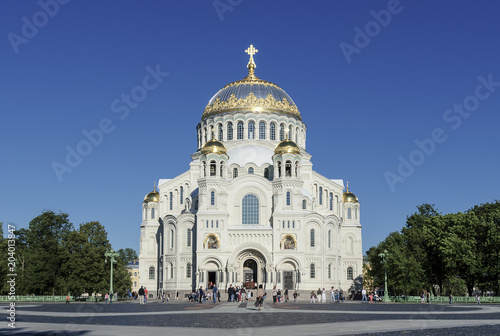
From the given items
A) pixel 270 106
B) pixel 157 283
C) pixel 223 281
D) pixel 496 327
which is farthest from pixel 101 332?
pixel 270 106

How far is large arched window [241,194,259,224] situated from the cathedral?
0.11 m

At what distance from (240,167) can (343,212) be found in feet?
47.7

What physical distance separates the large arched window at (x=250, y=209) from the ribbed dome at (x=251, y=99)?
13.6 metres

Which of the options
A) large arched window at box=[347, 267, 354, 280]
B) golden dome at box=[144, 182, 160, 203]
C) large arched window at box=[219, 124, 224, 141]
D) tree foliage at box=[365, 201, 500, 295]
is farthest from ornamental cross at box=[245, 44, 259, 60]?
tree foliage at box=[365, 201, 500, 295]

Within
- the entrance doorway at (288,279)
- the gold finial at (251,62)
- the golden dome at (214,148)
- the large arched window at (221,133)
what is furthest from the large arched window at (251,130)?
the entrance doorway at (288,279)

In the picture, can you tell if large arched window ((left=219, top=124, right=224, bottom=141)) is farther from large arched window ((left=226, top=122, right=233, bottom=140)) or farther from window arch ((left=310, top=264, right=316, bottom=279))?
window arch ((left=310, top=264, right=316, bottom=279))

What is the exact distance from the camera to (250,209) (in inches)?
2645

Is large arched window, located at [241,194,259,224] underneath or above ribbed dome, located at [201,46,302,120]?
underneath

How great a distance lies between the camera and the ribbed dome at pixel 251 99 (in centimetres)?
7662

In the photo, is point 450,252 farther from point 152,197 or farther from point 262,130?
point 152,197

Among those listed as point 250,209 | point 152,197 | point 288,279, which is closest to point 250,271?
point 288,279

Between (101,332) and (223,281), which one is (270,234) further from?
(101,332)

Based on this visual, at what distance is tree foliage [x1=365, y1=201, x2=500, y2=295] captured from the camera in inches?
2040

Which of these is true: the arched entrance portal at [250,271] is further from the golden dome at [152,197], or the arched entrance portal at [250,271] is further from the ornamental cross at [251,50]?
the ornamental cross at [251,50]
